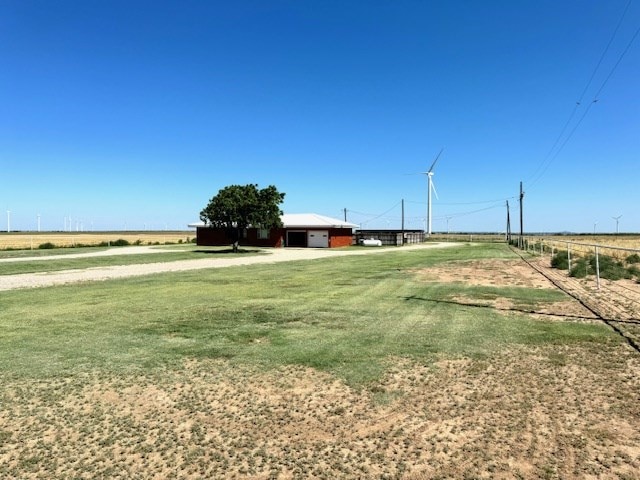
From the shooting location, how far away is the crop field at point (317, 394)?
387 centimetres

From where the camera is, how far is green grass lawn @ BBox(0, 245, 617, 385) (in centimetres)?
672

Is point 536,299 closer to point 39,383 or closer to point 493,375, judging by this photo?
point 493,375

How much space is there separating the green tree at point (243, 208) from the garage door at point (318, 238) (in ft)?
44.9

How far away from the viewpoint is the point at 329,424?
457cm

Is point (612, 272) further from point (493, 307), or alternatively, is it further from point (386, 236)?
point (386, 236)

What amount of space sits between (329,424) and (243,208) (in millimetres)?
36414

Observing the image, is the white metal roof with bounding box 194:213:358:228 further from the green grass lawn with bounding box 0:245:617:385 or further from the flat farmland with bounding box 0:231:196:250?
the green grass lawn with bounding box 0:245:617:385

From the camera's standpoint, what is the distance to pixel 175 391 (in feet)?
17.9

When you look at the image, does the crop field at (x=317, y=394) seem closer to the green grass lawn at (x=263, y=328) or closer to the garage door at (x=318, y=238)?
the green grass lawn at (x=263, y=328)

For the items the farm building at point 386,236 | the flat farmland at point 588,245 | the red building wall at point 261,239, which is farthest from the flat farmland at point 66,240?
the flat farmland at point 588,245

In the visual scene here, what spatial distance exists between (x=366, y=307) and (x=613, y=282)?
11192 millimetres

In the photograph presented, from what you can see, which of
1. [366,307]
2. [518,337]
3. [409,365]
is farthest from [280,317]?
[518,337]

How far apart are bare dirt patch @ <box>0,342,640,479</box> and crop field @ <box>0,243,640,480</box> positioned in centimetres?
2

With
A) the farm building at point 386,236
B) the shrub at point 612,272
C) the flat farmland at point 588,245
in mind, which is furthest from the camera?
the farm building at point 386,236
